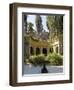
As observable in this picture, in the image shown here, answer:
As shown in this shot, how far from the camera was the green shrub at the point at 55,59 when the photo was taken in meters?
2.22

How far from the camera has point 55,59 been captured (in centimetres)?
224

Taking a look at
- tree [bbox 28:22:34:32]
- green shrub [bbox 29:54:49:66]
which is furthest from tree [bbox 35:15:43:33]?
green shrub [bbox 29:54:49:66]

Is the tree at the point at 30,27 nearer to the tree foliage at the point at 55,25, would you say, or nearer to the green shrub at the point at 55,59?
the tree foliage at the point at 55,25

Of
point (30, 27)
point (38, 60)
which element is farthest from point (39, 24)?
point (38, 60)

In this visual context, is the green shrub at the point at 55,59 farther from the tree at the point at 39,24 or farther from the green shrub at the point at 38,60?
the tree at the point at 39,24

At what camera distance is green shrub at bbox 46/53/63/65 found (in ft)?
7.27

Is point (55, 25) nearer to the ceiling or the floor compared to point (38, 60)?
nearer to the ceiling

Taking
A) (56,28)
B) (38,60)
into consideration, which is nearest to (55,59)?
(38,60)

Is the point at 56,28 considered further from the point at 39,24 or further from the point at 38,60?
the point at 38,60

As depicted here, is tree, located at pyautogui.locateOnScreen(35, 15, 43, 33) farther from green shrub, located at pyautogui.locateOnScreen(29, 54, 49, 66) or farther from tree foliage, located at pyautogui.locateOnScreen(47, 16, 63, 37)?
green shrub, located at pyautogui.locateOnScreen(29, 54, 49, 66)

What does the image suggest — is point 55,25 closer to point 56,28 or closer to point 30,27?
point 56,28

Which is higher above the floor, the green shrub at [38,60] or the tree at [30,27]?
the tree at [30,27]

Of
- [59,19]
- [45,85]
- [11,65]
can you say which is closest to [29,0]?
[59,19]

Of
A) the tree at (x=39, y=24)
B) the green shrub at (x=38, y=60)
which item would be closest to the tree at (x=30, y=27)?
the tree at (x=39, y=24)
